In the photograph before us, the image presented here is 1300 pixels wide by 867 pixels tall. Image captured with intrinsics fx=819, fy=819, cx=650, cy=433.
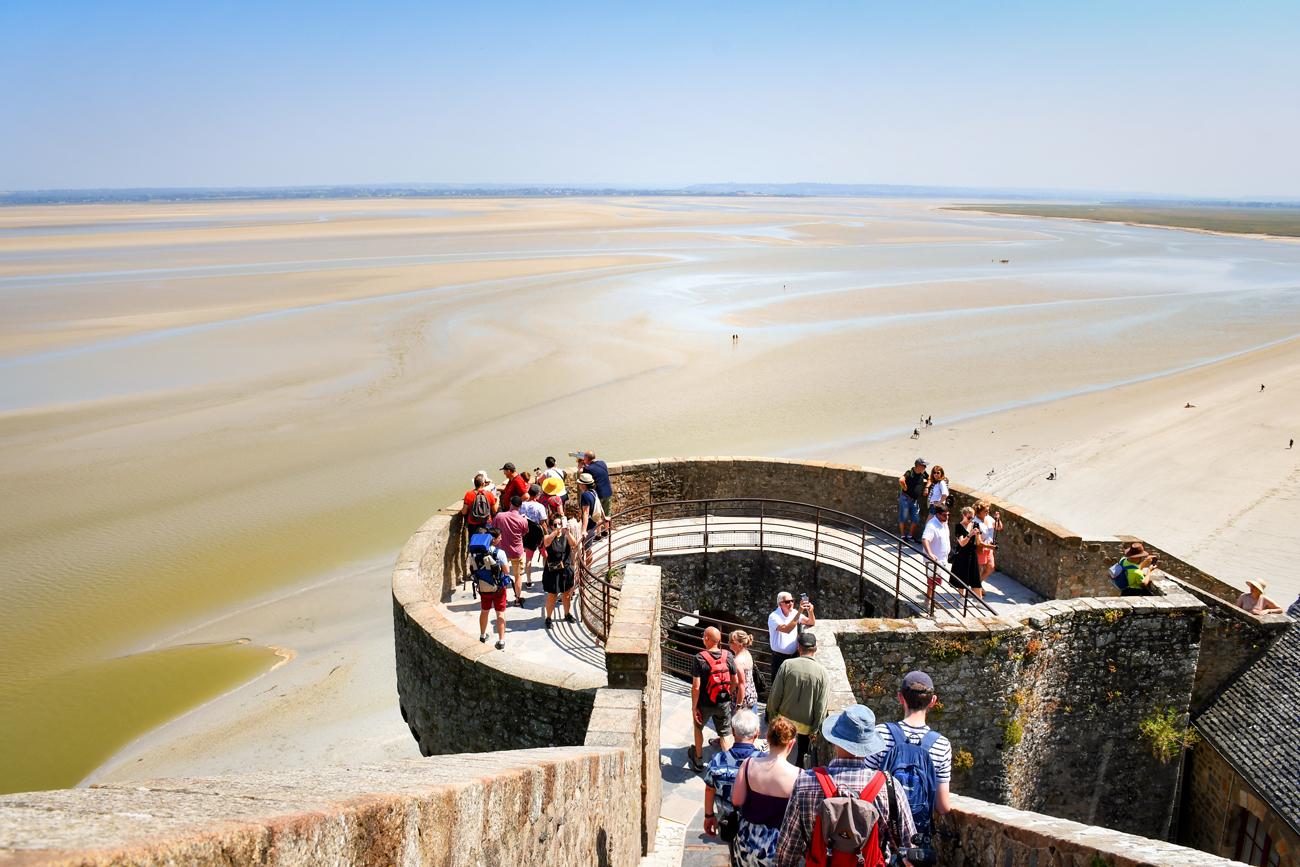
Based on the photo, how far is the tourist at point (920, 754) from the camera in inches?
158

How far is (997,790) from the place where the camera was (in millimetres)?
7617

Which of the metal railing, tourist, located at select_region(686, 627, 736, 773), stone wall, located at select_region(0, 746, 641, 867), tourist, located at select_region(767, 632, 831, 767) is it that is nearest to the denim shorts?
the metal railing

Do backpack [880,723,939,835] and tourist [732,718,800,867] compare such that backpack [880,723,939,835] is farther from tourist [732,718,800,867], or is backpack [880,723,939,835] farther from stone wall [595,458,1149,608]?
stone wall [595,458,1149,608]

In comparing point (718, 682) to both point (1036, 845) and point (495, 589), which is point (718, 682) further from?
point (495, 589)

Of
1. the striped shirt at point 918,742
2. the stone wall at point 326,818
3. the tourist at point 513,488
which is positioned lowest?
the tourist at point 513,488

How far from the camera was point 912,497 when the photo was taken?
10.0 metres

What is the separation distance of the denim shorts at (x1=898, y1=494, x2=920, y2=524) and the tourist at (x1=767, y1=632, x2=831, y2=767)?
526 cm

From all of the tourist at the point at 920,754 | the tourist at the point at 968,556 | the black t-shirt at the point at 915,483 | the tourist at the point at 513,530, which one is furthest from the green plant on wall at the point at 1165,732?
the tourist at the point at 513,530

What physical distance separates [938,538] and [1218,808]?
12.1 feet

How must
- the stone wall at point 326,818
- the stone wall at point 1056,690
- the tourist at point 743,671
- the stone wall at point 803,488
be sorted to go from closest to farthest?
the stone wall at point 326,818 → the tourist at point 743,671 → the stone wall at point 1056,690 → the stone wall at point 803,488

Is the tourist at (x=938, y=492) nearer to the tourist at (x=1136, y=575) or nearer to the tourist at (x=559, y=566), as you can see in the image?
the tourist at (x=1136, y=575)

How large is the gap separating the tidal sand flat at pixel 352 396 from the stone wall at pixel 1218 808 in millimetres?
9213

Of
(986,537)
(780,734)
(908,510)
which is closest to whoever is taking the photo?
(780,734)

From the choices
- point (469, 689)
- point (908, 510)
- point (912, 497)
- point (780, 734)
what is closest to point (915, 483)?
point (912, 497)
